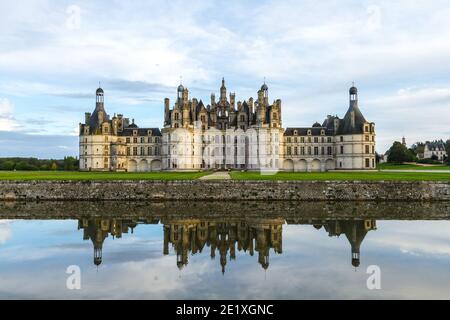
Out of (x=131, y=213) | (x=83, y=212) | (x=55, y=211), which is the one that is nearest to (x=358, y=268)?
(x=131, y=213)

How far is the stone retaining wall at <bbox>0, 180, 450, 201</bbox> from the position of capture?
1479 inches

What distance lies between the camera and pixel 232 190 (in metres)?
38.1

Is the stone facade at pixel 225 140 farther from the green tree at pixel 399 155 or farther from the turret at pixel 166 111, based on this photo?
the green tree at pixel 399 155

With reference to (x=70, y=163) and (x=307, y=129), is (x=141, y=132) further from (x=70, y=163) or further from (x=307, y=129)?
(x=307, y=129)

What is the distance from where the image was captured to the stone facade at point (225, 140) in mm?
72188

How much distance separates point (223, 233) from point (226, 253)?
4269 mm

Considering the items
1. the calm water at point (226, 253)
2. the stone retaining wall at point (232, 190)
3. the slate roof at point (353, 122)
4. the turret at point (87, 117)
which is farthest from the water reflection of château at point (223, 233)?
the turret at point (87, 117)

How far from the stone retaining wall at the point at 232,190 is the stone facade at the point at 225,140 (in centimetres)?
3253

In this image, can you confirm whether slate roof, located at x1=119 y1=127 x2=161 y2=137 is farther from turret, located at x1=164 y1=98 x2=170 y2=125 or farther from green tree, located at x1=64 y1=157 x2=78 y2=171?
green tree, located at x1=64 y1=157 x2=78 y2=171

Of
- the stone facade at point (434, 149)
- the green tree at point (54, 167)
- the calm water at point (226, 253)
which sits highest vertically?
the stone facade at point (434, 149)

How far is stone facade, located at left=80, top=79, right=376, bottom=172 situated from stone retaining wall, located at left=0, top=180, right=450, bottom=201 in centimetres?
3253

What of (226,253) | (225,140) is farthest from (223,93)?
(226,253)
